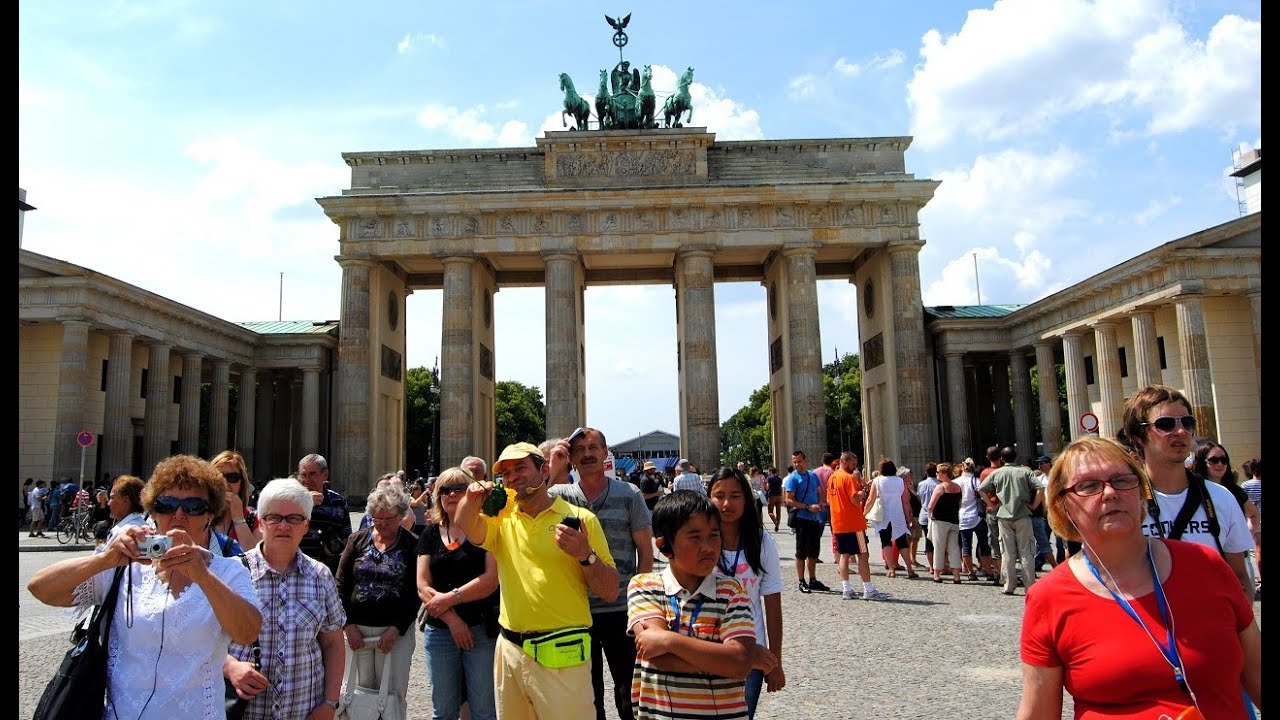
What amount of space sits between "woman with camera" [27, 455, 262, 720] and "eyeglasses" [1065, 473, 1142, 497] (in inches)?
114

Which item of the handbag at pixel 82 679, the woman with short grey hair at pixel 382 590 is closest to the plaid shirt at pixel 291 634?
the handbag at pixel 82 679

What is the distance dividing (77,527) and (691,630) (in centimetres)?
2315

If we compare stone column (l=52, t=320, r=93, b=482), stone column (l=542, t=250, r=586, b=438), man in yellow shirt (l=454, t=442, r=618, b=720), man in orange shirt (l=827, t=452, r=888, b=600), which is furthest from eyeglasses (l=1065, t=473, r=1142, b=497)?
stone column (l=542, t=250, r=586, b=438)

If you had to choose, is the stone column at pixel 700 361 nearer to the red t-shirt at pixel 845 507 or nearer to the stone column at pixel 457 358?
the stone column at pixel 457 358

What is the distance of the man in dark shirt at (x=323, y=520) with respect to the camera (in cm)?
707

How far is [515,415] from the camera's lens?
3622 inches

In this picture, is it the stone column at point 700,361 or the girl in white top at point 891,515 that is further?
the stone column at point 700,361

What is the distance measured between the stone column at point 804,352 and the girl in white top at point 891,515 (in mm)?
22855

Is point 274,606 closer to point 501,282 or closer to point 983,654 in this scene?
point 983,654

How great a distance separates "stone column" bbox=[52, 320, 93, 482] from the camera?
2956cm

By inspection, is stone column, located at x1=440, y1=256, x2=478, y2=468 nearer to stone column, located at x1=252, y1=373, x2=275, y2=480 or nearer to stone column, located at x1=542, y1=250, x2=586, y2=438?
stone column, located at x1=542, y1=250, x2=586, y2=438

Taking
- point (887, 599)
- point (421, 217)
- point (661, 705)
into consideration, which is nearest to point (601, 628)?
point (661, 705)

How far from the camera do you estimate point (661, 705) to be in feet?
11.8
